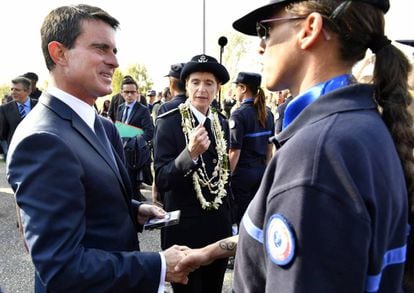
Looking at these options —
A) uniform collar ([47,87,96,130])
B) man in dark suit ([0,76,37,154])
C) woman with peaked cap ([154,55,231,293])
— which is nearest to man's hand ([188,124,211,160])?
woman with peaked cap ([154,55,231,293])

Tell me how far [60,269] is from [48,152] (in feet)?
1.34

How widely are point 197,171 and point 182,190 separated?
177mm

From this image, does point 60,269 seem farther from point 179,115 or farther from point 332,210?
point 179,115

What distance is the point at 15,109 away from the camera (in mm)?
5383

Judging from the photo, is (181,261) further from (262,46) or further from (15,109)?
(15,109)

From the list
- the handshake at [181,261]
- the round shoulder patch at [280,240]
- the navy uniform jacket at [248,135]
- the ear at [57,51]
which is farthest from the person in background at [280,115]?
the ear at [57,51]

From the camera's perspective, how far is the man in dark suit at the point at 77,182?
126 centimetres

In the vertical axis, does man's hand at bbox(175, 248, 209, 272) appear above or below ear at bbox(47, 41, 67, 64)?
below

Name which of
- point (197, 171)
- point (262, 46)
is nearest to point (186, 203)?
point (197, 171)

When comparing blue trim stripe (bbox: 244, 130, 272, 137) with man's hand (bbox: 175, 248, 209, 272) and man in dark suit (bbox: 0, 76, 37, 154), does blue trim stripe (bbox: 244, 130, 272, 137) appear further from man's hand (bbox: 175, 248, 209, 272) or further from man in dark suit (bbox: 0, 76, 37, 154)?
man in dark suit (bbox: 0, 76, 37, 154)

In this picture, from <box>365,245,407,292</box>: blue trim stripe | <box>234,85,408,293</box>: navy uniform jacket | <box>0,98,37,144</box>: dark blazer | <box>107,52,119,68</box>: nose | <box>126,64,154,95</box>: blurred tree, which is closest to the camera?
<box>234,85,408,293</box>: navy uniform jacket

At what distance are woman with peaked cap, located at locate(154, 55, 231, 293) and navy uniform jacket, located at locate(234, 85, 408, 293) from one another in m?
1.59

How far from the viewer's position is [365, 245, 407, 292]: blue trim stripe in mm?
947

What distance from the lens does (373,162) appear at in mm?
895
